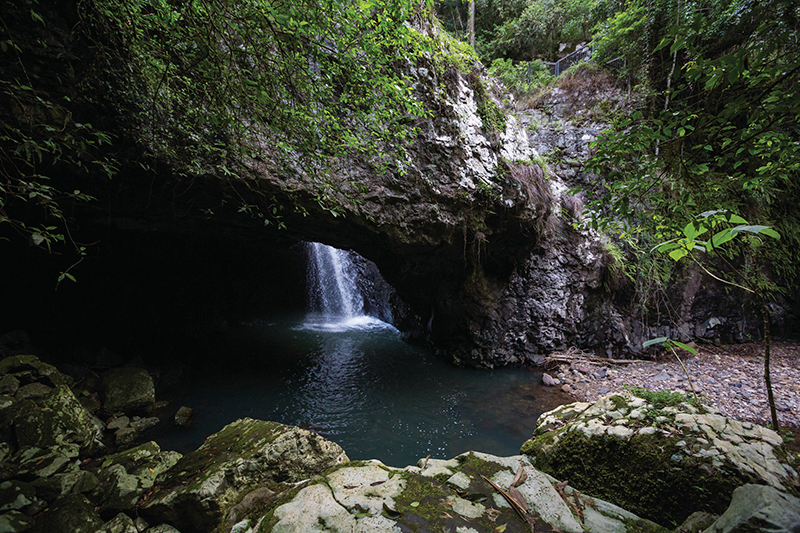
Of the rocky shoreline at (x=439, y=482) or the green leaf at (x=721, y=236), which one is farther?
the rocky shoreline at (x=439, y=482)

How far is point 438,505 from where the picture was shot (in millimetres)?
1538

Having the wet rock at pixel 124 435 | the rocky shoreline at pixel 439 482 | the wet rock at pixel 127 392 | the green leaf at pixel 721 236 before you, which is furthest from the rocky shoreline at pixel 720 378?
the wet rock at pixel 127 392

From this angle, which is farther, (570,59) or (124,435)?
(570,59)

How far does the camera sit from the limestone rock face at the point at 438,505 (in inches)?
55.8

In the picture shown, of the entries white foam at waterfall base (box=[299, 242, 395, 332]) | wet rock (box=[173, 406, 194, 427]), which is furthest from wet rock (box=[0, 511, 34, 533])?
white foam at waterfall base (box=[299, 242, 395, 332])

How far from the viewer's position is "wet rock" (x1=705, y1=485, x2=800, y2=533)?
109cm

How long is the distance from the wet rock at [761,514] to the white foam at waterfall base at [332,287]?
39.4 ft

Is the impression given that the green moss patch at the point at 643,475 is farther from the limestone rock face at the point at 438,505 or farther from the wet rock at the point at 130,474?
the wet rock at the point at 130,474

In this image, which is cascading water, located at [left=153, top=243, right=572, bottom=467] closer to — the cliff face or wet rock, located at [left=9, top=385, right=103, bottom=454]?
wet rock, located at [left=9, top=385, right=103, bottom=454]

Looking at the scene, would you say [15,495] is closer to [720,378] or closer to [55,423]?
[55,423]

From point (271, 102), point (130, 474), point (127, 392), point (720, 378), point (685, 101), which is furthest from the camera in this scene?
point (685, 101)

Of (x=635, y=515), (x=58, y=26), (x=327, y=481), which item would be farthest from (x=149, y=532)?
(x=58, y=26)

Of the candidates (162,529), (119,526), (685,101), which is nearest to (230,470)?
(162,529)

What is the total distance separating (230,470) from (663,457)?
326 centimetres
